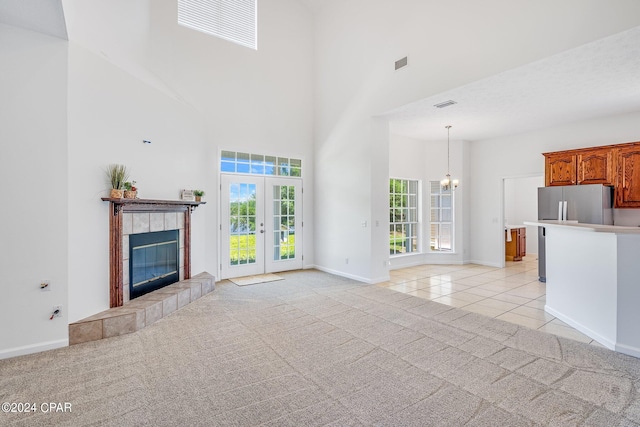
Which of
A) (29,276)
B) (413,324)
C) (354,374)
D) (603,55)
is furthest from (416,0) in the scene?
→ (29,276)

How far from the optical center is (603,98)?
468 centimetres

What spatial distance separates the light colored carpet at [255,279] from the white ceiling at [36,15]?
4.29m

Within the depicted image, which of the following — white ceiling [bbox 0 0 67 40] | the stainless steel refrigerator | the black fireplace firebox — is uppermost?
white ceiling [bbox 0 0 67 40]

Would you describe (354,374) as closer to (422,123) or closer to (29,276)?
(29,276)

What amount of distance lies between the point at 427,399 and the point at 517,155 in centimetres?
667

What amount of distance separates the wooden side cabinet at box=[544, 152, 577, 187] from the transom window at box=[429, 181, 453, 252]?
212 centimetres

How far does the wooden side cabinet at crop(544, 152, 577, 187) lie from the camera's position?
19.3 feet

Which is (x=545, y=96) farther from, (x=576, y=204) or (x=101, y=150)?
(x=101, y=150)

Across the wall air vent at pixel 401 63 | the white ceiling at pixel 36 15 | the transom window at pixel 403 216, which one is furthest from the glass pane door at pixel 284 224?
the white ceiling at pixel 36 15

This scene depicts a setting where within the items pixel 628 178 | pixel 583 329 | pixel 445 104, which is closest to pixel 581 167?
pixel 628 178

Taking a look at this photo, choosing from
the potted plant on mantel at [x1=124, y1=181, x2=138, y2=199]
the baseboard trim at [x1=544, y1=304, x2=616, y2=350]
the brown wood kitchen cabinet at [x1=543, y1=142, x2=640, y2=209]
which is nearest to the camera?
the baseboard trim at [x1=544, y1=304, x2=616, y2=350]

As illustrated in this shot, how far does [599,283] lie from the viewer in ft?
10.9

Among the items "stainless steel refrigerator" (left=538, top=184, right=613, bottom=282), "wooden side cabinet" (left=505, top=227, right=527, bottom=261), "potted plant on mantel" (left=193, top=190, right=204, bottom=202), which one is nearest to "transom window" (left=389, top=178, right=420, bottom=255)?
"wooden side cabinet" (left=505, top=227, right=527, bottom=261)

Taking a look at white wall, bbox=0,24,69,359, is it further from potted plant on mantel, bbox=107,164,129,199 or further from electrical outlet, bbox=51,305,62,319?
potted plant on mantel, bbox=107,164,129,199
